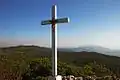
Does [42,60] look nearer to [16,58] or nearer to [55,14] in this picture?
[16,58]

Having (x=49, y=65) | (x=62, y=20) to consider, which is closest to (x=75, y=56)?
(x=49, y=65)

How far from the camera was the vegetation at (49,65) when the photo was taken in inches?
293

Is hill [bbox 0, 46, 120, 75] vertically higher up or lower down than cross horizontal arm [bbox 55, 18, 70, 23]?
lower down

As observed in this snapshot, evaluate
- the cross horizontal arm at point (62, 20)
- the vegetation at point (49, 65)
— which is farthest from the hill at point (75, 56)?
the cross horizontal arm at point (62, 20)

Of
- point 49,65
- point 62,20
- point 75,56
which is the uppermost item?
point 62,20

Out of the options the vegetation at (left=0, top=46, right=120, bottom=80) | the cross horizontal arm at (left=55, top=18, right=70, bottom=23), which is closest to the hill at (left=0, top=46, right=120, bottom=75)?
the vegetation at (left=0, top=46, right=120, bottom=80)

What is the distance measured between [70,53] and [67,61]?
317 millimetres

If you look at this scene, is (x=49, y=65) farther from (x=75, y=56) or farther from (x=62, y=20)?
(x=62, y=20)

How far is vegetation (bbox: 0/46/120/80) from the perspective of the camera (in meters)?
7.44

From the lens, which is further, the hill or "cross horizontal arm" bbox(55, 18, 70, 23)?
the hill

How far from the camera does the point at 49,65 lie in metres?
7.52

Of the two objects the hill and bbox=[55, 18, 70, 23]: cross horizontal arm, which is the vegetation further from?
bbox=[55, 18, 70, 23]: cross horizontal arm

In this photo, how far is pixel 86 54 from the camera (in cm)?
757

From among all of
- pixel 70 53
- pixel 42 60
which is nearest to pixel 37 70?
pixel 42 60
